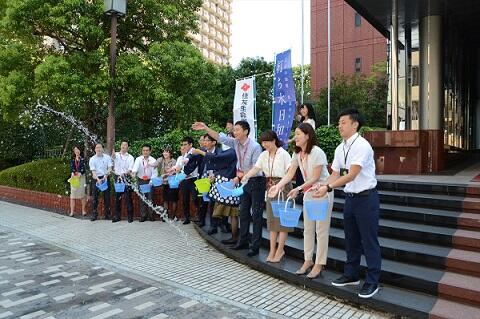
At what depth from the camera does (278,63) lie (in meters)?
9.12

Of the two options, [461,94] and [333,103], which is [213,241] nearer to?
[461,94]

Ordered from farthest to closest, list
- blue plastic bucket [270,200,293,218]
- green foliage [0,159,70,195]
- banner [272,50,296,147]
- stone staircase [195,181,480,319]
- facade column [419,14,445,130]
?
green foliage [0,159,70,195] < facade column [419,14,445,130] < banner [272,50,296,147] < blue plastic bucket [270,200,293,218] < stone staircase [195,181,480,319]

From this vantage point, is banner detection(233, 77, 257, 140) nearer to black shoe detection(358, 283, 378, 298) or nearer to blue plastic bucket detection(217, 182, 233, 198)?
blue plastic bucket detection(217, 182, 233, 198)

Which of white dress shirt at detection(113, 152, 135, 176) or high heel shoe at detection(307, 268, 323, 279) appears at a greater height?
white dress shirt at detection(113, 152, 135, 176)

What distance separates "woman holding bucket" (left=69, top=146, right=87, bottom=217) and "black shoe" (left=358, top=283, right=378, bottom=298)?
7614mm

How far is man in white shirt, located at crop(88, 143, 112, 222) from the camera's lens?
9.17m

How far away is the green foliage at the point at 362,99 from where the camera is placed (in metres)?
23.5

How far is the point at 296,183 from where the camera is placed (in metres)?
6.50

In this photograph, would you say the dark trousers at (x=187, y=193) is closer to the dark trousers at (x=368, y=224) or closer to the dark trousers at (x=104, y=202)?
the dark trousers at (x=104, y=202)

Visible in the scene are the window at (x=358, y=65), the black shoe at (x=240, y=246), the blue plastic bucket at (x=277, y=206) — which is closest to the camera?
the blue plastic bucket at (x=277, y=206)

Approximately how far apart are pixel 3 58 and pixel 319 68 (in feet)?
84.9

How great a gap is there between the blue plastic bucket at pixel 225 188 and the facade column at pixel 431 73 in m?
6.32

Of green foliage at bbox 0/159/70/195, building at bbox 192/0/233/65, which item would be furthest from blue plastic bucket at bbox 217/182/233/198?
building at bbox 192/0/233/65

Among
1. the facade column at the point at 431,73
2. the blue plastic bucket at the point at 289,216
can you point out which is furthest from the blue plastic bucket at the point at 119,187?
the facade column at the point at 431,73
